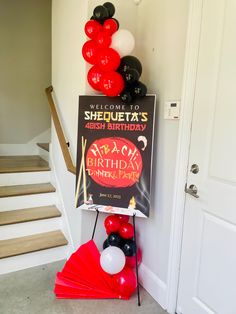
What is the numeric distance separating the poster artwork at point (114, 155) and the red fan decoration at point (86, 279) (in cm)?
38

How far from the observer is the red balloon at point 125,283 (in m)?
1.84

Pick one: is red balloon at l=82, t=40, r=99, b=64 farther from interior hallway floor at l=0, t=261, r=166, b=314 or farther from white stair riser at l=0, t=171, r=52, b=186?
interior hallway floor at l=0, t=261, r=166, b=314

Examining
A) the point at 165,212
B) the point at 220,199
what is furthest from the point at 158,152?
the point at 220,199

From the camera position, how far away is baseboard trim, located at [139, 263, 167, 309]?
1805 mm

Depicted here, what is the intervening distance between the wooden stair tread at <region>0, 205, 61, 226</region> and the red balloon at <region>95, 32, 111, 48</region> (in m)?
1.63

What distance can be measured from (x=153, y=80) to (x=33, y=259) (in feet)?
5.99

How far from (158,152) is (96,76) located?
693 mm

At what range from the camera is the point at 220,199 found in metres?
1.39

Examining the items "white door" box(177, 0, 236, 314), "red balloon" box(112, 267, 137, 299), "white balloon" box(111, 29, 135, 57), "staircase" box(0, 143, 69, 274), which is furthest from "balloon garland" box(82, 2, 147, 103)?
"staircase" box(0, 143, 69, 274)

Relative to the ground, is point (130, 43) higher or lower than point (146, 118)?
higher

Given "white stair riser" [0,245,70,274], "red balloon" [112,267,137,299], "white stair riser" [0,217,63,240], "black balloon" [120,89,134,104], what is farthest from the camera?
"white stair riser" [0,217,63,240]

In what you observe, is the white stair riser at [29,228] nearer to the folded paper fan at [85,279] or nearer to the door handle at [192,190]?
the folded paper fan at [85,279]

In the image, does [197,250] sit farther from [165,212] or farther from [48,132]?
[48,132]

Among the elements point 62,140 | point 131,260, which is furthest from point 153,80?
point 131,260
